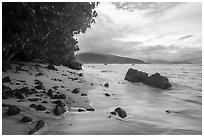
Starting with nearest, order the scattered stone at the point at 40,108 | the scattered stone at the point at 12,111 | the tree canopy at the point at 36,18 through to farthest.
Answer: the scattered stone at the point at 12,111
the scattered stone at the point at 40,108
the tree canopy at the point at 36,18

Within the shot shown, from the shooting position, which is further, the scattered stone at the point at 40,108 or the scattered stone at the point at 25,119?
the scattered stone at the point at 40,108

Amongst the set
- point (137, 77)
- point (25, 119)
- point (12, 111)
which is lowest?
point (25, 119)

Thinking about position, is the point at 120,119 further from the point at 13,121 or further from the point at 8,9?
the point at 8,9

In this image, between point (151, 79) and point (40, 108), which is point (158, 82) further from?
point (40, 108)

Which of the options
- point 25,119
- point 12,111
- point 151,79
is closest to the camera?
point 25,119

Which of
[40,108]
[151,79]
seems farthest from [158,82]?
[40,108]

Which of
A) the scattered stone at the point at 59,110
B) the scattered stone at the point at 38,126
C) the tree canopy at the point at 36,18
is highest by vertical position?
the tree canopy at the point at 36,18

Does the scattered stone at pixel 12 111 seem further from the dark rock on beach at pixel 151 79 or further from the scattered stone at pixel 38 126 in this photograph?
the dark rock on beach at pixel 151 79

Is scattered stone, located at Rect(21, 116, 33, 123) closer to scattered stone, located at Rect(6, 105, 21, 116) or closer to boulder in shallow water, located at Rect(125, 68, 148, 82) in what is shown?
scattered stone, located at Rect(6, 105, 21, 116)

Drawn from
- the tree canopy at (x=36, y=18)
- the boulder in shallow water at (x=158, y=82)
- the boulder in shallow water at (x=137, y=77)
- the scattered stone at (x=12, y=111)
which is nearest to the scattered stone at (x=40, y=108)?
the scattered stone at (x=12, y=111)

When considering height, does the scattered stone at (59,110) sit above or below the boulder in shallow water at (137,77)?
below

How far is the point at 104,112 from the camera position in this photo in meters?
7.03

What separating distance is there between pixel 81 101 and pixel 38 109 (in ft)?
7.74

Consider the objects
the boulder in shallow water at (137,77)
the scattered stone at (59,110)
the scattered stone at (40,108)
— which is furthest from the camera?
the boulder in shallow water at (137,77)
